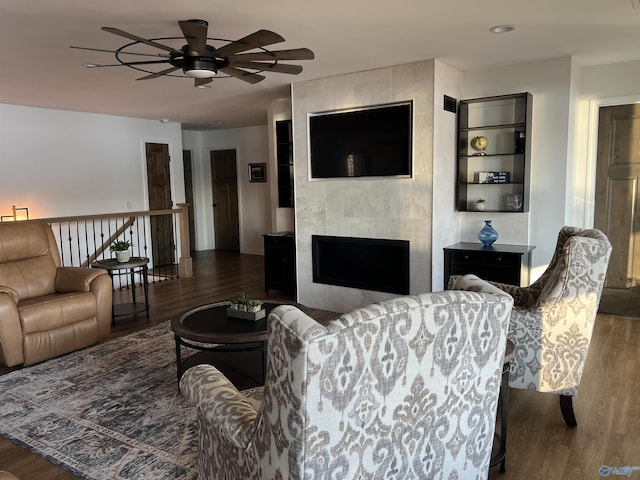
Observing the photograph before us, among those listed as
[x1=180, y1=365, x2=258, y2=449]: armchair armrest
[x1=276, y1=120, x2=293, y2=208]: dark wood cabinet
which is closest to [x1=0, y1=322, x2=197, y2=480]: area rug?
[x1=180, y1=365, x2=258, y2=449]: armchair armrest

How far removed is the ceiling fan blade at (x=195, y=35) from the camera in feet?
8.71

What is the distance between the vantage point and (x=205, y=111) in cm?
718

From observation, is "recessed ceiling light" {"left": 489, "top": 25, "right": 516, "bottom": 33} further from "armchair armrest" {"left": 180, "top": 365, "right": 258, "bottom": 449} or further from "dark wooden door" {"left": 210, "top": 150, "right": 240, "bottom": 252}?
"dark wooden door" {"left": 210, "top": 150, "right": 240, "bottom": 252}

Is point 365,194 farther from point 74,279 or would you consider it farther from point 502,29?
point 74,279

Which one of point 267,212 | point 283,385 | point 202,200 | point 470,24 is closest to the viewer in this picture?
point 283,385

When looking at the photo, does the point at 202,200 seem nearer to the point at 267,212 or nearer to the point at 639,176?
the point at 267,212

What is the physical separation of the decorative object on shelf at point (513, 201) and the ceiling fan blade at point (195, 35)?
3.27 m

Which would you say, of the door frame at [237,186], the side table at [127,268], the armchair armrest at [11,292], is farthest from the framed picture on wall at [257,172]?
the armchair armrest at [11,292]

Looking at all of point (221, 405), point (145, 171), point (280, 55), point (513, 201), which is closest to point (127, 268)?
point (280, 55)

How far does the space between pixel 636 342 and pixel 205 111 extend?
6.05 meters

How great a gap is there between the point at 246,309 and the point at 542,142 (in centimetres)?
334

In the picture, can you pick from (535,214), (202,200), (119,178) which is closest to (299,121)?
(535,214)

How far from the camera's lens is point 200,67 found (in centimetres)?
310

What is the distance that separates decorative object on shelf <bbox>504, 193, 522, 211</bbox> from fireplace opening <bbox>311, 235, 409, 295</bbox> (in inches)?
43.7
